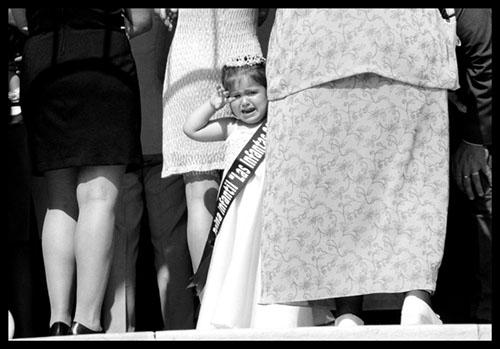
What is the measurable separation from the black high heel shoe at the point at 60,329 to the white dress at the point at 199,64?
822mm

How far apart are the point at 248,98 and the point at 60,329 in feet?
3.94

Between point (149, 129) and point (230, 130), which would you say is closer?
point (230, 130)

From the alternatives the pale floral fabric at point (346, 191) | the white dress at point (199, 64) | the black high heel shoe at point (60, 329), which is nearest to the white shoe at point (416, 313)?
the pale floral fabric at point (346, 191)

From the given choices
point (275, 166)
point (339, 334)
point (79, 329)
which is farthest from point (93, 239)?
point (339, 334)

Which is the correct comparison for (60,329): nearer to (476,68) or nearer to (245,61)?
(245,61)

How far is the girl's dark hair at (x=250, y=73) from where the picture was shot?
17.8 feet

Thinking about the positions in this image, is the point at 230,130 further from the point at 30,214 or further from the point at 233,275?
the point at 30,214

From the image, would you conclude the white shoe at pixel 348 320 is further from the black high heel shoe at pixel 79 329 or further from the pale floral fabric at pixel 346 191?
the black high heel shoe at pixel 79 329

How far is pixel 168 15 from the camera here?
564 cm

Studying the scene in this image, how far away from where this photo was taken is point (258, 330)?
15.3 ft
